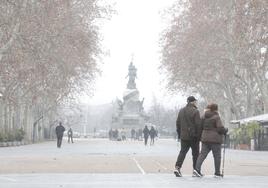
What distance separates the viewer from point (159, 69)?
7362 cm

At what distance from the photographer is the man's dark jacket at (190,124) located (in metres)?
18.1

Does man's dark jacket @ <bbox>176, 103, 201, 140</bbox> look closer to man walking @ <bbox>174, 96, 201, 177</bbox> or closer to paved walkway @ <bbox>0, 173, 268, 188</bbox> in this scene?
man walking @ <bbox>174, 96, 201, 177</bbox>

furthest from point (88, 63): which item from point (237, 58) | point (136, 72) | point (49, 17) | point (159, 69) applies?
point (136, 72)

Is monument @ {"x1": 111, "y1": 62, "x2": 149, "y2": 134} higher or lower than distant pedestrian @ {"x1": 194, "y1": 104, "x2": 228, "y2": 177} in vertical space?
higher

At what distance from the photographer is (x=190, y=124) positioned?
18.1 m

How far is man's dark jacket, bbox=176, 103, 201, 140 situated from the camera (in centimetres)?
1806

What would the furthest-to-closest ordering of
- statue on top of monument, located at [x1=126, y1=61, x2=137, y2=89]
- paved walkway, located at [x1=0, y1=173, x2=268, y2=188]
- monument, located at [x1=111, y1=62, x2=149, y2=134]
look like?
statue on top of monument, located at [x1=126, y1=61, x2=137, y2=89] < monument, located at [x1=111, y1=62, x2=149, y2=134] < paved walkway, located at [x1=0, y1=173, x2=268, y2=188]

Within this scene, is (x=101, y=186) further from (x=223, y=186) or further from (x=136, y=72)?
(x=136, y=72)

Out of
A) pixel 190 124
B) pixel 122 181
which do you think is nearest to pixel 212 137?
pixel 190 124

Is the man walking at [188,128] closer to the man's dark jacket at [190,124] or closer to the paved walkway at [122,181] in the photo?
the man's dark jacket at [190,124]

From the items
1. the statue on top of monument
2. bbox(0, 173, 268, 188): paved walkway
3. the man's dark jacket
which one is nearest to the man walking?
the man's dark jacket

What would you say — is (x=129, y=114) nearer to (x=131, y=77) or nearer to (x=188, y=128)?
(x=131, y=77)

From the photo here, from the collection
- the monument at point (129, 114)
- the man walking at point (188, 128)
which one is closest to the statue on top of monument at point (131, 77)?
the monument at point (129, 114)

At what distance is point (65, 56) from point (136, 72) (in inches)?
2369
